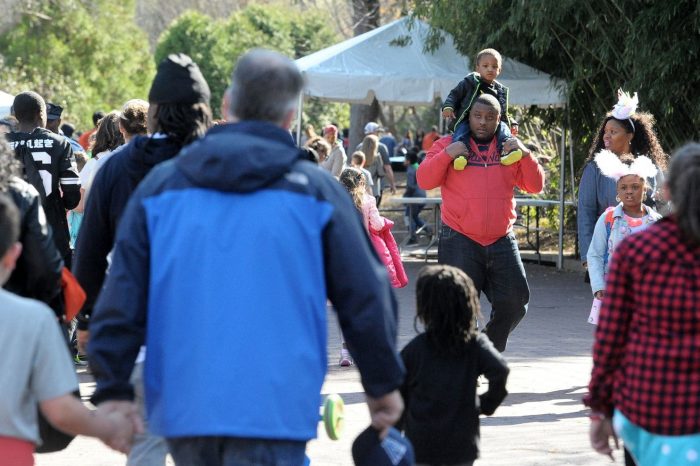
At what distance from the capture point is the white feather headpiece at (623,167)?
7223 mm

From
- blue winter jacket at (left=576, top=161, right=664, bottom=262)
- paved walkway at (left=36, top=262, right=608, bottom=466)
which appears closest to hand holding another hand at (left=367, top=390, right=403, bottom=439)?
paved walkway at (left=36, top=262, right=608, bottom=466)

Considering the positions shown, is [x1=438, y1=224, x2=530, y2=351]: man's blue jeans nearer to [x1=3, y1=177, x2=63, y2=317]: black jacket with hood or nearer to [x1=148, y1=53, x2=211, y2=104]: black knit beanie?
[x1=148, y1=53, x2=211, y2=104]: black knit beanie

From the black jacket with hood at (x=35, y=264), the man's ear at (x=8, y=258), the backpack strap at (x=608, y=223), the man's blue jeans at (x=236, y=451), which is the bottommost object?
the backpack strap at (x=608, y=223)

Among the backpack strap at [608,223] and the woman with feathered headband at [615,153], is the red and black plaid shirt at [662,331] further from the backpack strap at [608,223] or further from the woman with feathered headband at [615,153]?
the woman with feathered headband at [615,153]

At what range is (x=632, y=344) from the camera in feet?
13.0

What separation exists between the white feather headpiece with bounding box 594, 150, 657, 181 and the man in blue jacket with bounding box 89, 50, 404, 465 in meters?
3.89

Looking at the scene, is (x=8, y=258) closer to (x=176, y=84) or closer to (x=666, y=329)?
(x=176, y=84)

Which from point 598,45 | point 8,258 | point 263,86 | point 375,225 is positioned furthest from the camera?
point 598,45

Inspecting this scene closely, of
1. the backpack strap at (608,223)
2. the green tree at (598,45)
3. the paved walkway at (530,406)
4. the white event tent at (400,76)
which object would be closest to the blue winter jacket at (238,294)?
the paved walkway at (530,406)

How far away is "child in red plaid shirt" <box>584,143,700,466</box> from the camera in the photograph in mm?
3867

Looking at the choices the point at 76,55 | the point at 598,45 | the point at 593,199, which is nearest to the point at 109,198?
the point at 593,199

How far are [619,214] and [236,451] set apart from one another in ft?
14.3

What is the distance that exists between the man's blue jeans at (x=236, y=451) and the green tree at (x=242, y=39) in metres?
35.5

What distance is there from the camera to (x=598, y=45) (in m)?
14.5
